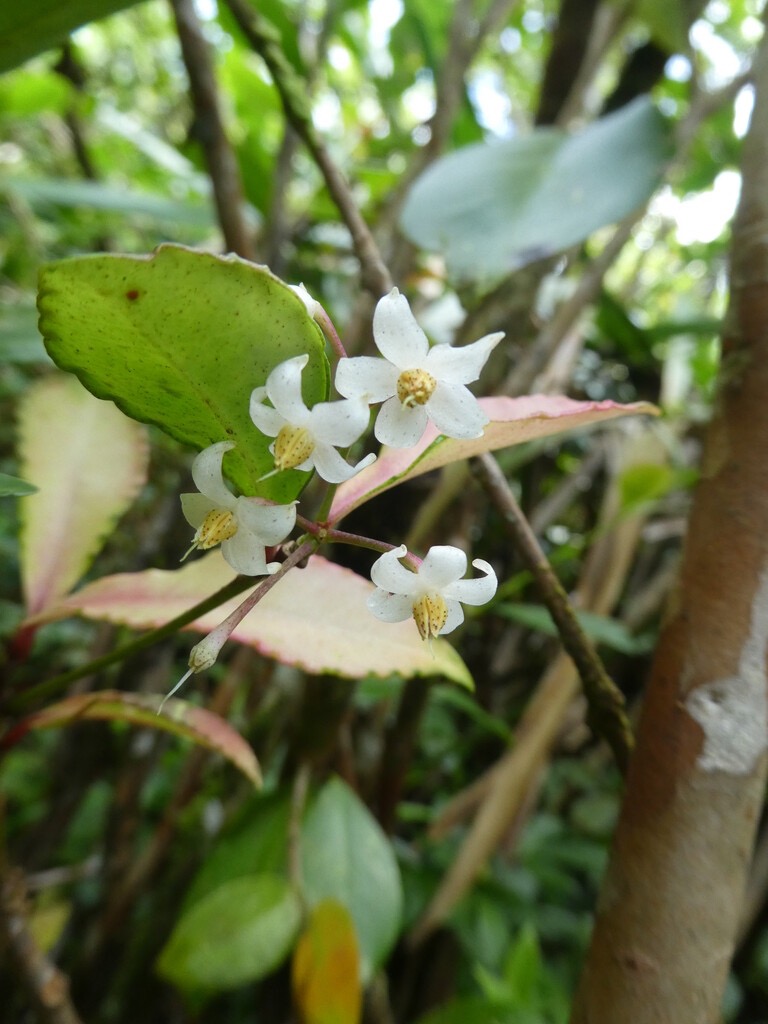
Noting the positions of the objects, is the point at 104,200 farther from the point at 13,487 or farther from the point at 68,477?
the point at 13,487

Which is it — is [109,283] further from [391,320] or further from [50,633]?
[50,633]

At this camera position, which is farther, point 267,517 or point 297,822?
point 297,822

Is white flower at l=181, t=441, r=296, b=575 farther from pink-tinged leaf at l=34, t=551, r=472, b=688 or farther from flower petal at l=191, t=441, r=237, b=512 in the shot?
pink-tinged leaf at l=34, t=551, r=472, b=688

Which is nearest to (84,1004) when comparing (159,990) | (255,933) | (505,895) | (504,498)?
(159,990)

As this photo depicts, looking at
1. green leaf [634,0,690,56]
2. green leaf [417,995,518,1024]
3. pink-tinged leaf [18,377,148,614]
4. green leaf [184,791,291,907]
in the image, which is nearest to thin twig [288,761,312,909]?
green leaf [184,791,291,907]

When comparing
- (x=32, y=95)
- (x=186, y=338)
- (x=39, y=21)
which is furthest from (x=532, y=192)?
(x=32, y=95)

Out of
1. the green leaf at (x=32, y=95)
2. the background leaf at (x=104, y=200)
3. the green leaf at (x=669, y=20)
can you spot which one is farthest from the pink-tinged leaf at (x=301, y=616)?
the green leaf at (x=32, y=95)
